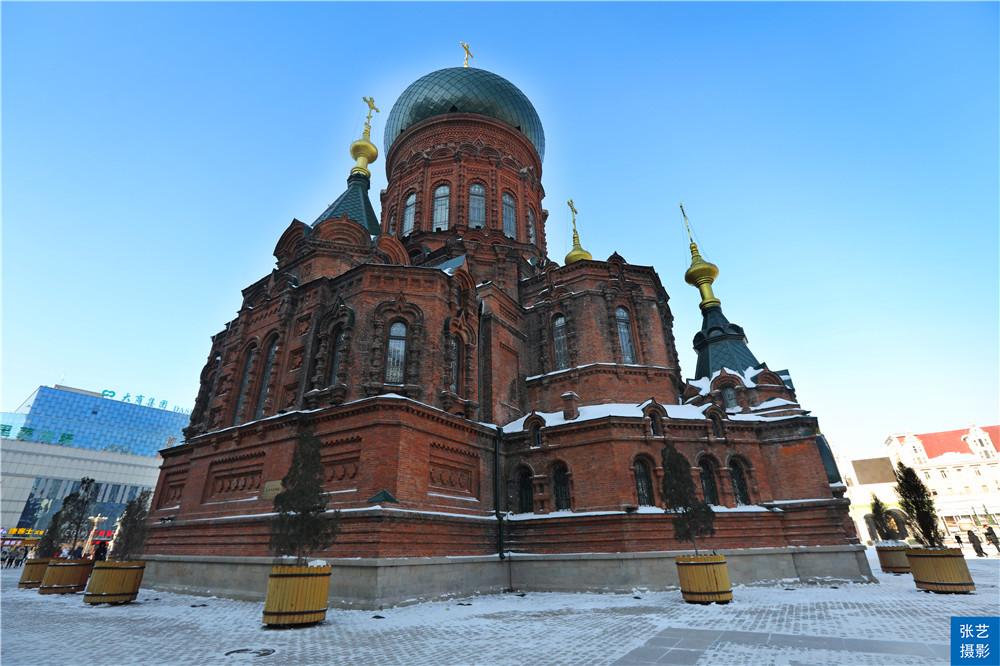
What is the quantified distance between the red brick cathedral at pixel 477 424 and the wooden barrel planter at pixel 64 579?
248 cm

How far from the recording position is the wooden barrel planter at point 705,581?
11086mm

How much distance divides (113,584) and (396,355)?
9218 mm

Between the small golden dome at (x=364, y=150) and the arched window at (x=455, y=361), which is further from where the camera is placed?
the small golden dome at (x=364, y=150)

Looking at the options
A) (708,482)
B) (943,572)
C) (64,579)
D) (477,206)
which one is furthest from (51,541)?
(943,572)

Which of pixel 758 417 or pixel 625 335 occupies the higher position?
pixel 625 335

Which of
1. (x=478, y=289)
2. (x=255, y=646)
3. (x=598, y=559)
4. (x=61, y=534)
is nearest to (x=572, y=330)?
(x=478, y=289)

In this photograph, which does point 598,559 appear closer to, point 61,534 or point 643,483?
point 643,483

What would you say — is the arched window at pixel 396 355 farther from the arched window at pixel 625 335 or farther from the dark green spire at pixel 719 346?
the dark green spire at pixel 719 346

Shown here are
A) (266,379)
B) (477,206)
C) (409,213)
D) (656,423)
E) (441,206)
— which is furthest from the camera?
(409,213)

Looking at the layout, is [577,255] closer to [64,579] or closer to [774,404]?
[774,404]

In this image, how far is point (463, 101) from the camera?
28.1 m

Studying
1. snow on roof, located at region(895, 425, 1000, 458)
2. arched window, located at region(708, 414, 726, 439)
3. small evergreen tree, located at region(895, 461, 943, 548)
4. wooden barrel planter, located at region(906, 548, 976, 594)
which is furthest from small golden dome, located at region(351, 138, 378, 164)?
snow on roof, located at region(895, 425, 1000, 458)

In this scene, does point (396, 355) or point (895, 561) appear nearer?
point (396, 355)

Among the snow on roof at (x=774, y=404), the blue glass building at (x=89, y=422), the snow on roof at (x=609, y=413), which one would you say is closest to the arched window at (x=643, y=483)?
the snow on roof at (x=609, y=413)
